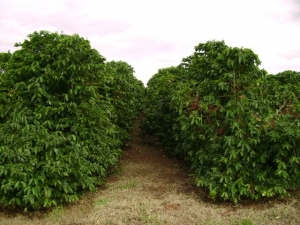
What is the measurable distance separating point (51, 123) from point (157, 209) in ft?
6.14

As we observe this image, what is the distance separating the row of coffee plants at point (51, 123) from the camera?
3.91 meters

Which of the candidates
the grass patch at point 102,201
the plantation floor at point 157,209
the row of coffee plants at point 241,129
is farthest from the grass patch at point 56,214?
the row of coffee plants at point 241,129

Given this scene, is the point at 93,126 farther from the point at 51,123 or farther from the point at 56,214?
the point at 56,214

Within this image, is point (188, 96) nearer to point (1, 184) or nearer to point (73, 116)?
point (73, 116)

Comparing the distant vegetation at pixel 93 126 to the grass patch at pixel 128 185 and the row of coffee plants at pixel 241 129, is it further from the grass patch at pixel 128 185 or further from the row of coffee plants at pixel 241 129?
the grass patch at pixel 128 185

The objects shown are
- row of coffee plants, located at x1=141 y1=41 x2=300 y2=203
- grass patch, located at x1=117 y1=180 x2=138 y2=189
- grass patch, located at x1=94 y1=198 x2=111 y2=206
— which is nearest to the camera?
row of coffee plants, located at x1=141 y1=41 x2=300 y2=203

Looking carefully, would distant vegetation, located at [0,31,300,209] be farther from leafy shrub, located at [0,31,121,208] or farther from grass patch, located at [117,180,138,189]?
grass patch, located at [117,180,138,189]

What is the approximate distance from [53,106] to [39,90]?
0.31 metres

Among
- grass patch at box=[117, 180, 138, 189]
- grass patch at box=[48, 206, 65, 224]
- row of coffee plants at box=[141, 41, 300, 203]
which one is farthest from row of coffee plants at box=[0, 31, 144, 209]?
row of coffee plants at box=[141, 41, 300, 203]

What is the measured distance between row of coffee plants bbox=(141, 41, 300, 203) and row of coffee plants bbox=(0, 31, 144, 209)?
4.74ft

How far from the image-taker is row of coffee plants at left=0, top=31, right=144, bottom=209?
391cm

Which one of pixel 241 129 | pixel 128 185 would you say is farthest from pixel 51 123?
pixel 241 129

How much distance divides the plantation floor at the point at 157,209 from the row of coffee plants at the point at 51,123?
0.65 ft

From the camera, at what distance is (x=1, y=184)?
3.91 m
